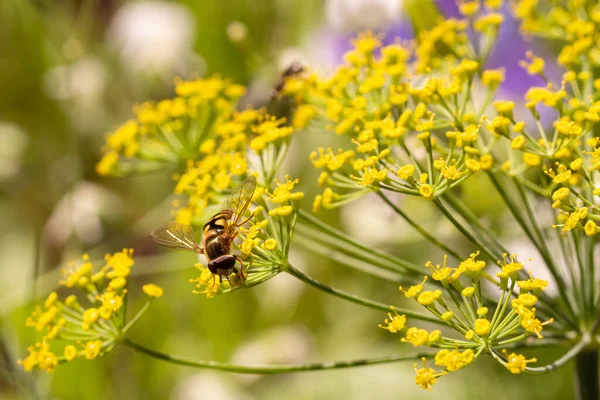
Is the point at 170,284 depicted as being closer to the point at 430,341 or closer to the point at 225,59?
the point at 225,59

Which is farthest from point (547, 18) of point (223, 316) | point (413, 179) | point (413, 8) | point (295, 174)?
point (223, 316)

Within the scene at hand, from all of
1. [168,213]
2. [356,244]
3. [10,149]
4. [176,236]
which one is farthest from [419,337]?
[10,149]

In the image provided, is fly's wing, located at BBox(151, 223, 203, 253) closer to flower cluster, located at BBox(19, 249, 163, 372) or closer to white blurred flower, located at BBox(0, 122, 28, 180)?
flower cluster, located at BBox(19, 249, 163, 372)

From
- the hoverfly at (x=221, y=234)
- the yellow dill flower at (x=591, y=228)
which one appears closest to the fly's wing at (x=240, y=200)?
the hoverfly at (x=221, y=234)

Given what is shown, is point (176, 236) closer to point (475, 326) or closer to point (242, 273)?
point (242, 273)

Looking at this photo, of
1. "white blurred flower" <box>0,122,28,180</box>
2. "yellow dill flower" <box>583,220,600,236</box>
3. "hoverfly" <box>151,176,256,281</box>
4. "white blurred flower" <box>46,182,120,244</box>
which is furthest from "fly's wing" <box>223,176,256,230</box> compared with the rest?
"white blurred flower" <box>0,122,28,180</box>

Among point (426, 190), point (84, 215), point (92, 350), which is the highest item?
point (426, 190)
